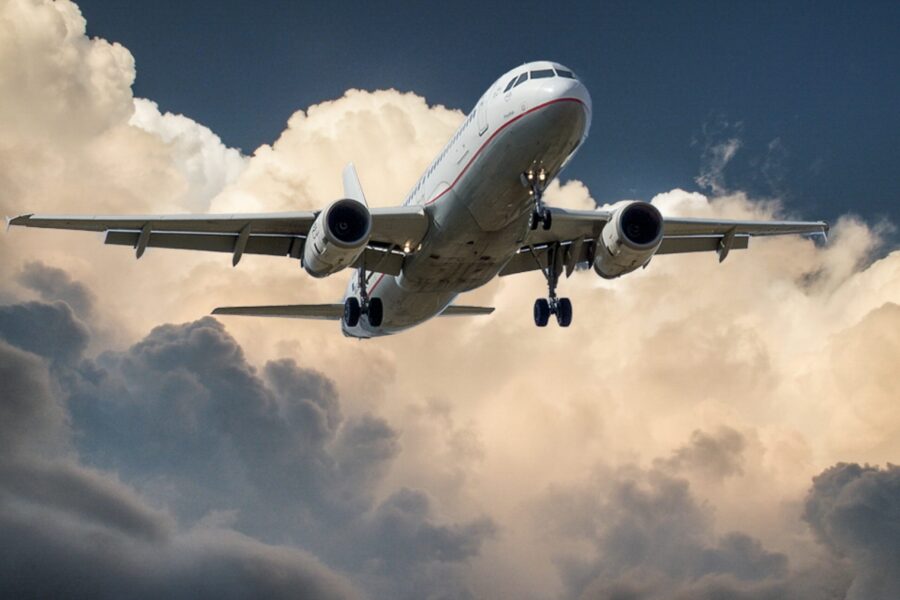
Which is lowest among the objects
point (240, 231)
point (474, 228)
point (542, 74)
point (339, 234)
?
point (339, 234)

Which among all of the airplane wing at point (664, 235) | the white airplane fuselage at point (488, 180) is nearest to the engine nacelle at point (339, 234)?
the white airplane fuselage at point (488, 180)

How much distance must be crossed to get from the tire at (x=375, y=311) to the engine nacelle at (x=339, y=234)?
5.16 meters

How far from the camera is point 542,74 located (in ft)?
78.3

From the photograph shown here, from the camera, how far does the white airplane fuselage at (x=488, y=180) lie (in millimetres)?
23297

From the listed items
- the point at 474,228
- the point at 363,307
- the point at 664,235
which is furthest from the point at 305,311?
the point at 664,235

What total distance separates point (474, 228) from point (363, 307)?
6251 mm

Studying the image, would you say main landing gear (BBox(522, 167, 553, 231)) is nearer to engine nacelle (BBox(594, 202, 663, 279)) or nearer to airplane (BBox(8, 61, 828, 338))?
airplane (BBox(8, 61, 828, 338))

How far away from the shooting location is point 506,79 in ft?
81.1

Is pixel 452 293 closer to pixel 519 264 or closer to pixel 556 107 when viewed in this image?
pixel 519 264

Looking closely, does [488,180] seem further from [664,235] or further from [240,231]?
[664,235]

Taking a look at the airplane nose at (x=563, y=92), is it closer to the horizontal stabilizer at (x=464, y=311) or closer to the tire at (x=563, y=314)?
the tire at (x=563, y=314)

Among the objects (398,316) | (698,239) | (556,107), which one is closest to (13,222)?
(398,316)

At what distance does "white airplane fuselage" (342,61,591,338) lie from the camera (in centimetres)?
2330

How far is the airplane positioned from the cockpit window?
1.6 inches
